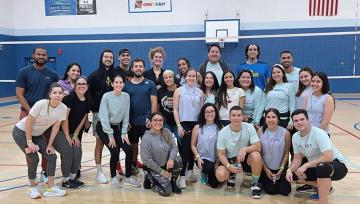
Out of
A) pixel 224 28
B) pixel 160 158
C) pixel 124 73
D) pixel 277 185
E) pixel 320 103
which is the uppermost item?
pixel 224 28

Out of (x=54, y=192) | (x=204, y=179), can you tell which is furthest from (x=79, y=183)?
(x=204, y=179)

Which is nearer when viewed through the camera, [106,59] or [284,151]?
[284,151]

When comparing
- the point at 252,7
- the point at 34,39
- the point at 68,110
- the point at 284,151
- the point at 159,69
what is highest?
the point at 252,7

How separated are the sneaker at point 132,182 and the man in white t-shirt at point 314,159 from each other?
5.84 ft

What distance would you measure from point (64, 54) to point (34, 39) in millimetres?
1411

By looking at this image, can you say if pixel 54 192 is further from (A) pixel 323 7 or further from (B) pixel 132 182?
(A) pixel 323 7

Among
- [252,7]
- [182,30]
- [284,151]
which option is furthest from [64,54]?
[284,151]

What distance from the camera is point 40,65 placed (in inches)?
175

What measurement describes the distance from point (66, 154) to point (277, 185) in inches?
96.7

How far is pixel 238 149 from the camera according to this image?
4.15 m

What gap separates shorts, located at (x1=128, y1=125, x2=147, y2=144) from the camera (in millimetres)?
4512

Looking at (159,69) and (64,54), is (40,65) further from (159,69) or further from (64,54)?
(64,54)

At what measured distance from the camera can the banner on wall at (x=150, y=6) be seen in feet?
43.0

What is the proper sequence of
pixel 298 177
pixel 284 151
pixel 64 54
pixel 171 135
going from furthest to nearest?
pixel 64 54 → pixel 171 135 → pixel 284 151 → pixel 298 177
